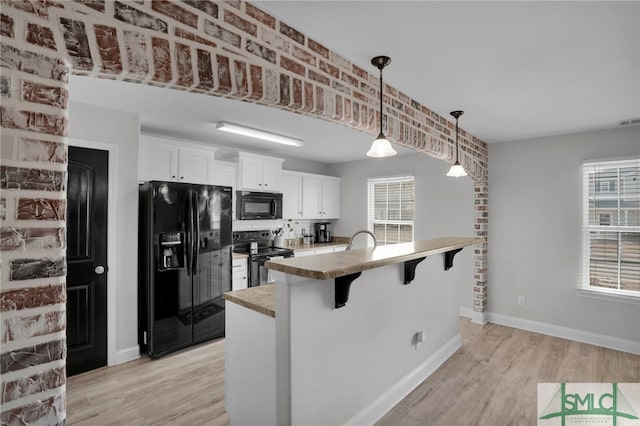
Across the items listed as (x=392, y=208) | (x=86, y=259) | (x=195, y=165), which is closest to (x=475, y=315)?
(x=392, y=208)

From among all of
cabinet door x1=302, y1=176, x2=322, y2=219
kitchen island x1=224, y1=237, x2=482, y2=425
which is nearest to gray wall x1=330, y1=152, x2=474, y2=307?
cabinet door x1=302, y1=176, x2=322, y2=219

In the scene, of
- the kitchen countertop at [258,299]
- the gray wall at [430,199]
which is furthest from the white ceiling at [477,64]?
the kitchen countertop at [258,299]

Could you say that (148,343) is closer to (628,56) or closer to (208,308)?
(208,308)

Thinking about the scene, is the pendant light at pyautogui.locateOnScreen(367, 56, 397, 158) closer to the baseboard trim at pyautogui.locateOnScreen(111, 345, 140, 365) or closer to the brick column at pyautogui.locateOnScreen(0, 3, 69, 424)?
the brick column at pyautogui.locateOnScreen(0, 3, 69, 424)

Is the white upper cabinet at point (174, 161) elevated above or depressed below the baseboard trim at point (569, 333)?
above

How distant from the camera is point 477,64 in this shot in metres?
2.18

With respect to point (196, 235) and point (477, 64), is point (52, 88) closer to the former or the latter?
point (477, 64)

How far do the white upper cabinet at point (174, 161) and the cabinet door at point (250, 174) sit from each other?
503 mm

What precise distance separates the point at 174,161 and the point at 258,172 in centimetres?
128

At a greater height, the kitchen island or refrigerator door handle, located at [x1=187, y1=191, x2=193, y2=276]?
refrigerator door handle, located at [x1=187, y1=191, x2=193, y2=276]

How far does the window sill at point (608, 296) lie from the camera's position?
3564 millimetres

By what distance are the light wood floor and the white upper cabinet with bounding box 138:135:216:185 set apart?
1940 mm

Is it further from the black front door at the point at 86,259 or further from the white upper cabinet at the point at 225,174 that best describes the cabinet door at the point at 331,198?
the black front door at the point at 86,259

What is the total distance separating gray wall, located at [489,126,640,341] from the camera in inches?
Answer: 146
